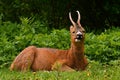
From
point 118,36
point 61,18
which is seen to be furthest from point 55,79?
point 61,18

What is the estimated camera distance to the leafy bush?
48.0ft

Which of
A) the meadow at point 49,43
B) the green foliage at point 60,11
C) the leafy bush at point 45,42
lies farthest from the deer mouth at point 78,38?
the green foliage at point 60,11

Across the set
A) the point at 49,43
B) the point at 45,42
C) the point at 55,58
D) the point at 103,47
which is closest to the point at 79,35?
the point at 55,58

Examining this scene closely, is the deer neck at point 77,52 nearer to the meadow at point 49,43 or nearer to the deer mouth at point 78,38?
the deer mouth at point 78,38

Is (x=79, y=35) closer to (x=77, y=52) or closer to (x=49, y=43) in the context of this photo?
(x=77, y=52)

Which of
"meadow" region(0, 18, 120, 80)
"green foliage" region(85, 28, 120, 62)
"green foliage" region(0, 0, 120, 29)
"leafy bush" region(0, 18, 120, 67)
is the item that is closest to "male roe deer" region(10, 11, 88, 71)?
"meadow" region(0, 18, 120, 80)

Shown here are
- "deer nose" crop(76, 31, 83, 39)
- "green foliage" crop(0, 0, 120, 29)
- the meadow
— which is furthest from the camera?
"green foliage" crop(0, 0, 120, 29)

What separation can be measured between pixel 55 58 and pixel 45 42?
2366 mm

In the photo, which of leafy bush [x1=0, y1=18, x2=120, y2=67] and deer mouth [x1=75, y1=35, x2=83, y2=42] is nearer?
deer mouth [x1=75, y1=35, x2=83, y2=42]

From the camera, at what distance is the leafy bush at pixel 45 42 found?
48.0 ft

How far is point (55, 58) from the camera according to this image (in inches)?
510

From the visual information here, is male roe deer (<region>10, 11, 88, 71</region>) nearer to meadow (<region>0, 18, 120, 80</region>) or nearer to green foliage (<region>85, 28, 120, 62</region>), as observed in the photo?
meadow (<region>0, 18, 120, 80</region>)

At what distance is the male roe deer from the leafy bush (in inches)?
40.9

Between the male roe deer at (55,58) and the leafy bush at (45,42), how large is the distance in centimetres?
104
